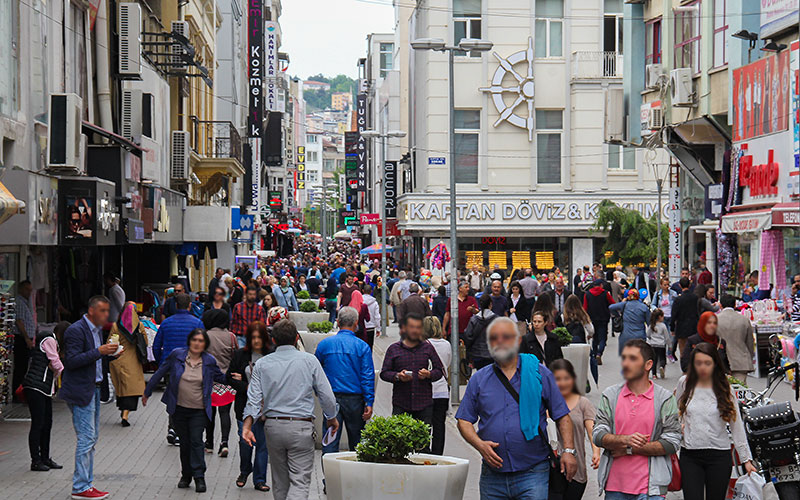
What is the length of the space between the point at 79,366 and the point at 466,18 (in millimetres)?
39274

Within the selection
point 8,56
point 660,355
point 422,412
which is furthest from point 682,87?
point 422,412

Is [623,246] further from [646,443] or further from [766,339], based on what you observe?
[646,443]

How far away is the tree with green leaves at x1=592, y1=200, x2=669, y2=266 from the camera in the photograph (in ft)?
131

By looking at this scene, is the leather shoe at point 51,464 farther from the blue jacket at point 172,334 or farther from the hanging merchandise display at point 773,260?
the hanging merchandise display at point 773,260

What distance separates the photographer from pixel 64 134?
15.9 metres

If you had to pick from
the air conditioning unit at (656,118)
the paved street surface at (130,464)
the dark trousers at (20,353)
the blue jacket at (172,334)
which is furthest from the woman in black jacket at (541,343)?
the air conditioning unit at (656,118)

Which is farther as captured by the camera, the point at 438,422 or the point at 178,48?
the point at 178,48

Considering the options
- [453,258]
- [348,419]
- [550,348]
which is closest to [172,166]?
[453,258]

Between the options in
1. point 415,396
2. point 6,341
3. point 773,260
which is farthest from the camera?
point 773,260

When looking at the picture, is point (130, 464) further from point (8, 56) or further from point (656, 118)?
point (656, 118)

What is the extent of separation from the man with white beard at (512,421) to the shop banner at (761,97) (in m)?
17.0

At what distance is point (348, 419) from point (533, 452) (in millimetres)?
3628

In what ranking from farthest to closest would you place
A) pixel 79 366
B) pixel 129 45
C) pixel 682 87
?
pixel 682 87 → pixel 129 45 → pixel 79 366

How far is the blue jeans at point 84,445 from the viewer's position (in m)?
10.2
